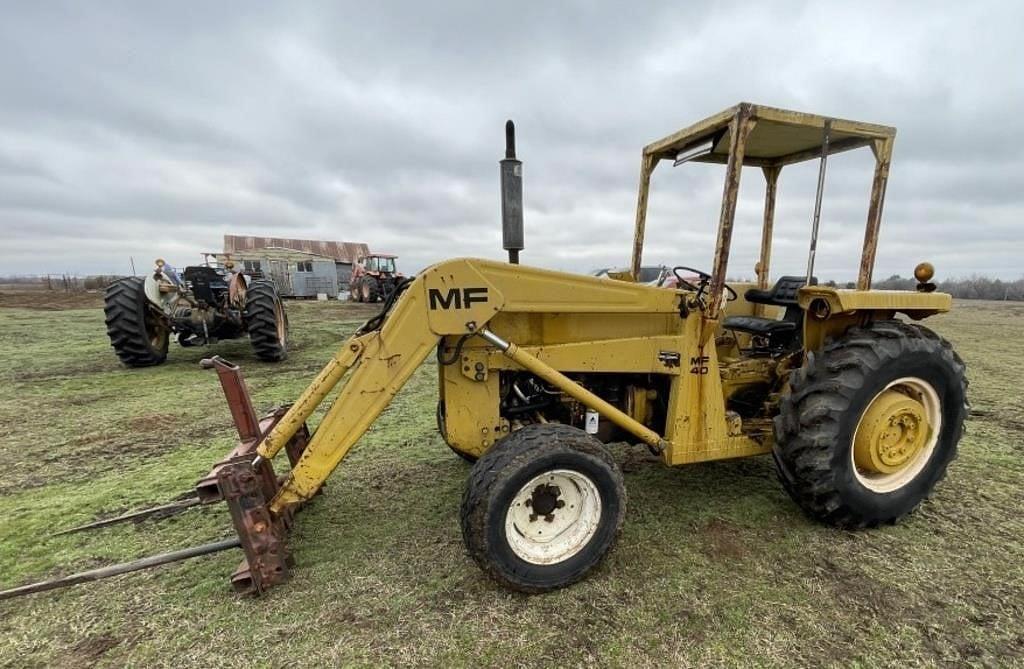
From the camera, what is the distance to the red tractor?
76.3 feet

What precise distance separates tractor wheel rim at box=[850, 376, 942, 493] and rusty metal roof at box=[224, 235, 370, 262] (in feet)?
127

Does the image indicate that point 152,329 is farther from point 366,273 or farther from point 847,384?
point 366,273

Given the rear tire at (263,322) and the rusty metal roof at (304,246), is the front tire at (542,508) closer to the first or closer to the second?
the rear tire at (263,322)

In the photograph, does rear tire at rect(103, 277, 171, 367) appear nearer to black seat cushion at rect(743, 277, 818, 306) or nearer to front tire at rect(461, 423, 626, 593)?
front tire at rect(461, 423, 626, 593)

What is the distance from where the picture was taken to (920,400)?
306 centimetres

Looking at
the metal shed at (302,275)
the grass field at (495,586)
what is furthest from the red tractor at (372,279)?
the grass field at (495,586)

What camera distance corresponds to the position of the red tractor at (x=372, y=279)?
23250mm

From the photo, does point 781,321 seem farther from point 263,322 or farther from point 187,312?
point 187,312

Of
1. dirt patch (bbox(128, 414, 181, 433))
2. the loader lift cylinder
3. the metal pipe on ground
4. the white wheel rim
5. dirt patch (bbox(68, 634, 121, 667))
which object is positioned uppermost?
the loader lift cylinder

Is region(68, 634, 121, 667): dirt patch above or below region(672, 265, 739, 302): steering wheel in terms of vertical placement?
below

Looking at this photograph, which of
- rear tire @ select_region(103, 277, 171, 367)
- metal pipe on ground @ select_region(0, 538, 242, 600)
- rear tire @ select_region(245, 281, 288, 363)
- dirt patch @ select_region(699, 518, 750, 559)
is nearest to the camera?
metal pipe on ground @ select_region(0, 538, 242, 600)

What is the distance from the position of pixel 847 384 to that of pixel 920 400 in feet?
→ 2.58

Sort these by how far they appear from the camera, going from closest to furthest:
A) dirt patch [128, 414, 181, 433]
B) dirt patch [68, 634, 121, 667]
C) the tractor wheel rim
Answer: dirt patch [68, 634, 121, 667] → the tractor wheel rim → dirt patch [128, 414, 181, 433]

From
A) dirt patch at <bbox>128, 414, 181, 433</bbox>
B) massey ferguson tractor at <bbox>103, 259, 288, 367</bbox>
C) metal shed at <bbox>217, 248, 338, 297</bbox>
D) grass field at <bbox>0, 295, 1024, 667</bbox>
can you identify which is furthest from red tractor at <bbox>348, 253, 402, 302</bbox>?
grass field at <bbox>0, 295, 1024, 667</bbox>
